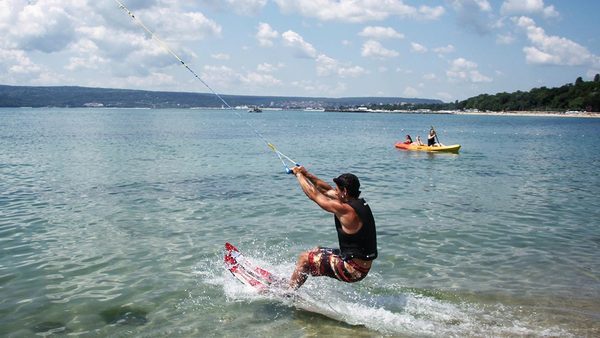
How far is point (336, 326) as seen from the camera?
8859 millimetres

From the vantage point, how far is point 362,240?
8586mm

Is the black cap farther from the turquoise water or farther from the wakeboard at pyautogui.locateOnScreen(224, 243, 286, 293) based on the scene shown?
the wakeboard at pyautogui.locateOnScreen(224, 243, 286, 293)

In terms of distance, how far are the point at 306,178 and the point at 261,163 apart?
25.9 meters

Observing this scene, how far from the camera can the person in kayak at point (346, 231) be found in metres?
8.41

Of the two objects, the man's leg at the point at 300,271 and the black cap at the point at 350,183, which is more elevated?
the black cap at the point at 350,183

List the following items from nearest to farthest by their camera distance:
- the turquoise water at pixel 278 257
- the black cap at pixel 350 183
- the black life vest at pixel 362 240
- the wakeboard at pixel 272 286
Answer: the black cap at pixel 350 183
the black life vest at pixel 362 240
the turquoise water at pixel 278 257
the wakeboard at pixel 272 286

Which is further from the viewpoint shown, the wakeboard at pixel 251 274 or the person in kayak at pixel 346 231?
the wakeboard at pixel 251 274

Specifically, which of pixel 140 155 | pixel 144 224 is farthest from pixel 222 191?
pixel 140 155

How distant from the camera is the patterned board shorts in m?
8.80

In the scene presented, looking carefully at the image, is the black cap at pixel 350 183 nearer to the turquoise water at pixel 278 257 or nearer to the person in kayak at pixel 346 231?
the person in kayak at pixel 346 231

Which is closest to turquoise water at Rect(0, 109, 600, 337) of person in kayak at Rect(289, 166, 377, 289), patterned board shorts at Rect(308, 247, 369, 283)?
patterned board shorts at Rect(308, 247, 369, 283)

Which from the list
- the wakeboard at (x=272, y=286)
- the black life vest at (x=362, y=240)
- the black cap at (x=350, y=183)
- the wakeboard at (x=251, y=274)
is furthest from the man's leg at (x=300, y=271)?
the black cap at (x=350, y=183)

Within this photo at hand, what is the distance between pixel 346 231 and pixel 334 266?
75 centimetres

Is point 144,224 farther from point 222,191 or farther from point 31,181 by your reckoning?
point 31,181
